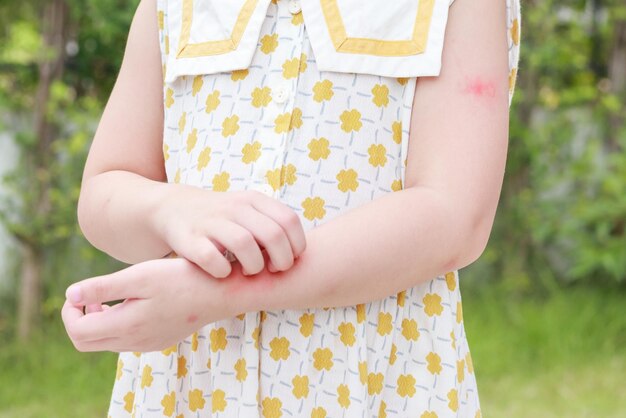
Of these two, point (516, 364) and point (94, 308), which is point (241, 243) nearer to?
point (94, 308)

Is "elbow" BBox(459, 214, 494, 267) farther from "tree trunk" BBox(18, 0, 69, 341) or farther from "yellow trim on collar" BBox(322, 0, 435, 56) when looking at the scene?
"tree trunk" BBox(18, 0, 69, 341)

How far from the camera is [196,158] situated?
0.91 metres

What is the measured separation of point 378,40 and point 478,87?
107mm

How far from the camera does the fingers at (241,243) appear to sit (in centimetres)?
67

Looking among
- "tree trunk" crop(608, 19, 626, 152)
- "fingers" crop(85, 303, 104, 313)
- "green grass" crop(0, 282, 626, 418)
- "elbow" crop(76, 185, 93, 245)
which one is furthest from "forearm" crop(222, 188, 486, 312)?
"tree trunk" crop(608, 19, 626, 152)

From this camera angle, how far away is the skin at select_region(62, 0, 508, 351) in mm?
693

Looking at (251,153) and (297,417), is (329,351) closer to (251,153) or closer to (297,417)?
(297,417)

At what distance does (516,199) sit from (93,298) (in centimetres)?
328

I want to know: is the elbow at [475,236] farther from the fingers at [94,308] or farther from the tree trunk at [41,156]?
the tree trunk at [41,156]

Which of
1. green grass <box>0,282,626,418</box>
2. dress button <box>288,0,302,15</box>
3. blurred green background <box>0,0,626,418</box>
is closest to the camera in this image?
dress button <box>288,0,302,15</box>

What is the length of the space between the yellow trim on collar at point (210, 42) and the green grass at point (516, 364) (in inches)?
88.1

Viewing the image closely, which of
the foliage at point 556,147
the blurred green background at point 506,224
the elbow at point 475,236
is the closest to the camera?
the elbow at point 475,236

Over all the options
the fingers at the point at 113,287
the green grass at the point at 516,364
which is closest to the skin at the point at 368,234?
the fingers at the point at 113,287

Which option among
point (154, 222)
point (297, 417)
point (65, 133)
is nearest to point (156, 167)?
point (154, 222)
